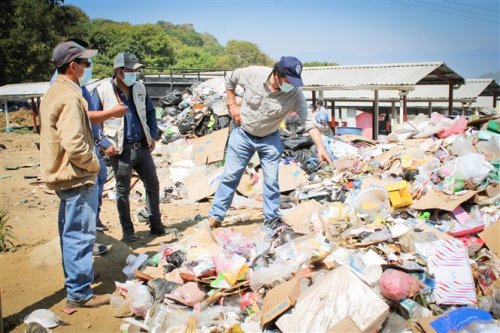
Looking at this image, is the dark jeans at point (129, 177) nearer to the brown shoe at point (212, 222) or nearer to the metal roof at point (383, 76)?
the brown shoe at point (212, 222)

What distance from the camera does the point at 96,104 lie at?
362 cm

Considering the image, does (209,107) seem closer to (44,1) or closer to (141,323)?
(141,323)

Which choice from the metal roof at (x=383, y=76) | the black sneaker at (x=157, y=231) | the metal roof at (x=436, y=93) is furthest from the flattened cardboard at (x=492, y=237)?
the metal roof at (x=436, y=93)

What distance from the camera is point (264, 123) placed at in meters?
3.75

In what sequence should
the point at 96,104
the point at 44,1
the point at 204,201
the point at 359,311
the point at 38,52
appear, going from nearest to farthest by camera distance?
1. the point at 359,311
2. the point at 96,104
3. the point at 204,201
4. the point at 38,52
5. the point at 44,1

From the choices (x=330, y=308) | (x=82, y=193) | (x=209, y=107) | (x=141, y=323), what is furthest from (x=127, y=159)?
(x=209, y=107)

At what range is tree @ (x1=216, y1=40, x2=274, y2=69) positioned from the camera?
51.5 m

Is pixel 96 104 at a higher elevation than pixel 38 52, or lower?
lower

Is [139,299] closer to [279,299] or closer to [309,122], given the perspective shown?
[279,299]

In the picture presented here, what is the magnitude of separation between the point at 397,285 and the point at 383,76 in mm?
12426

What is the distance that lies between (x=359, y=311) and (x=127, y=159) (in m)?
2.42

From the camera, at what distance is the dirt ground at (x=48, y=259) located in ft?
8.63

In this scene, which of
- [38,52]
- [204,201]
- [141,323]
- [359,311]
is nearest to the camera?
[359,311]

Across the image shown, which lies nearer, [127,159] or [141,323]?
[141,323]
